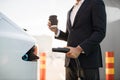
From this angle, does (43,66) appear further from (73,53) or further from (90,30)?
(73,53)

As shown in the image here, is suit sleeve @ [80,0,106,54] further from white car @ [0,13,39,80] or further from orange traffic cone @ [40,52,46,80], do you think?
orange traffic cone @ [40,52,46,80]

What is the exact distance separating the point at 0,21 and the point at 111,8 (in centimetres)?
537

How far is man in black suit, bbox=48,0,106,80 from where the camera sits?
2289 mm

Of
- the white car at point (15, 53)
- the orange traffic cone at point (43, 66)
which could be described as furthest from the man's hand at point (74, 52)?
the orange traffic cone at point (43, 66)

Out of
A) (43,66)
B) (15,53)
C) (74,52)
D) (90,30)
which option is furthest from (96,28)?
(43,66)

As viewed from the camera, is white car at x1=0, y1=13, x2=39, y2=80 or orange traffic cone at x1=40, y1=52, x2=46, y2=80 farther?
orange traffic cone at x1=40, y1=52, x2=46, y2=80

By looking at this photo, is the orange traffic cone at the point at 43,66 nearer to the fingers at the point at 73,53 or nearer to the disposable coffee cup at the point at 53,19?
the disposable coffee cup at the point at 53,19

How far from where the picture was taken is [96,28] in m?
2.31

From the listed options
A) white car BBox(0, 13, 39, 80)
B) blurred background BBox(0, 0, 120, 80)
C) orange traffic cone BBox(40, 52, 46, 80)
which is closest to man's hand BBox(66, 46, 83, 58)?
white car BBox(0, 13, 39, 80)

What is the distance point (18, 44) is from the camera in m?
2.09

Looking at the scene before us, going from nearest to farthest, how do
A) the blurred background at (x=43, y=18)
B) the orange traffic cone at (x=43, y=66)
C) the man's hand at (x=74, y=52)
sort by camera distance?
the man's hand at (x=74, y=52), the orange traffic cone at (x=43, y=66), the blurred background at (x=43, y=18)

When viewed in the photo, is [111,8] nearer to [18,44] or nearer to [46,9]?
[46,9]

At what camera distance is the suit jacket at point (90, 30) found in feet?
7.55

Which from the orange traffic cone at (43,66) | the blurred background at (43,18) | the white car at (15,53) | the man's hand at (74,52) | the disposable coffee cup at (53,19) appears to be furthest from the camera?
the blurred background at (43,18)
